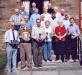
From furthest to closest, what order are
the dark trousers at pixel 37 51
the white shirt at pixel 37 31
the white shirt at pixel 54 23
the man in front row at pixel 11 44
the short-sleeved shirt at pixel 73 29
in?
1. the white shirt at pixel 54 23
2. the short-sleeved shirt at pixel 73 29
3. the dark trousers at pixel 37 51
4. the white shirt at pixel 37 31
5. the man in front row at pixel 11 44

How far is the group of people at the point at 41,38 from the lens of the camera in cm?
1402

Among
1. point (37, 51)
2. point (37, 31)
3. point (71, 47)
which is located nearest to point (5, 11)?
point (37, 31)

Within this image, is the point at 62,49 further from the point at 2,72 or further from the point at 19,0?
the point at 19,0

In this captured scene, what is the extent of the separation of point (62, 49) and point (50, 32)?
2.99ft

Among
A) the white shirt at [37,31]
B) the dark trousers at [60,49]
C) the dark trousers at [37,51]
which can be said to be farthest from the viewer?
the dark trousers at [60,49]

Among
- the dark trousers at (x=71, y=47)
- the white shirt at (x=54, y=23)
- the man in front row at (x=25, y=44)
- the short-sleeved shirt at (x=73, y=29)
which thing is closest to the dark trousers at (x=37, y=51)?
the man in front row at (x=25, y=44)

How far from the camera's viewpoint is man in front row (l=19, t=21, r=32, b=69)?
1399cm

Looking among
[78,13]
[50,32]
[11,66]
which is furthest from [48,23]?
[78,13]

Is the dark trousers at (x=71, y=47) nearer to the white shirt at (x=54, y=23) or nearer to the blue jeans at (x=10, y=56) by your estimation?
the white shirt at (x=54, y=23)

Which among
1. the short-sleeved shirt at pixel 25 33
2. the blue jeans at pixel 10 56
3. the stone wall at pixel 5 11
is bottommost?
the blue jeans at pixel 10 56

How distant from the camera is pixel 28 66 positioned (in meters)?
14.2

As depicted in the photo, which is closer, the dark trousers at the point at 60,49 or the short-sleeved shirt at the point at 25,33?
the short-sleeved shirt at the point at 25,33

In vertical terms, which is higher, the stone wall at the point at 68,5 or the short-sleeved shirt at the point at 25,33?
the stone wall at the point at 68,5

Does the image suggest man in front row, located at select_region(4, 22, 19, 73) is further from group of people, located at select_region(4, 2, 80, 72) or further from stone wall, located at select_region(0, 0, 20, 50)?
stone wall, located at select_region(0, 0, 20, 50)
